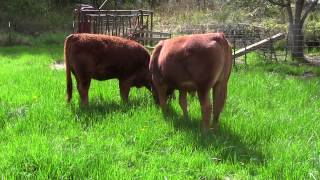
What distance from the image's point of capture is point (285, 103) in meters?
8.12

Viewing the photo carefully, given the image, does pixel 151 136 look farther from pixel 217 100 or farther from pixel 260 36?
pixel 260 36

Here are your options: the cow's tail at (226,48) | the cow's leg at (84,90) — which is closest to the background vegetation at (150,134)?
the cow's leg at (84,90)

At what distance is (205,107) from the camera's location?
20.8 feet

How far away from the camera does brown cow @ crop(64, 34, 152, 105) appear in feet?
25.3

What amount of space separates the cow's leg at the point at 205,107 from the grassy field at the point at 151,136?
6.1 inches

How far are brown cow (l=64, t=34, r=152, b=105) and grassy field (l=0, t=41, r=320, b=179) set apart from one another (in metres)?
0.37

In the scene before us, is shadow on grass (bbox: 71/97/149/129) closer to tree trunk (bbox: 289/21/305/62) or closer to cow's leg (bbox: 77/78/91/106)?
cow's leg (bbox: 77/78/91/106)

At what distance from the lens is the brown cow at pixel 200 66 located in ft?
20.0

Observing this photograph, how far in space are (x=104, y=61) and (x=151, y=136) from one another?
2.32 m

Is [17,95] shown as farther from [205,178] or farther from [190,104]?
[205,178]

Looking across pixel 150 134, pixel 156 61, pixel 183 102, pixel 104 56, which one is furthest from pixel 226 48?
pixel 104 56

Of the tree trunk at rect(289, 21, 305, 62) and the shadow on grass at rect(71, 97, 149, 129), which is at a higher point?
the tree trunk at rect(289, 21, 305, 62)

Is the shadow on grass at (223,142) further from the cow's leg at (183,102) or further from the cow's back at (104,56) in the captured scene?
the cow's back at (104,56)

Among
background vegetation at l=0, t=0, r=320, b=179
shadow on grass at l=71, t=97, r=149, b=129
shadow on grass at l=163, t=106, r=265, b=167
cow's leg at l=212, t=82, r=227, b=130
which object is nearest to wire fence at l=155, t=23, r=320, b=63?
background vegetation at l=0, t=0, r=320, b=179
